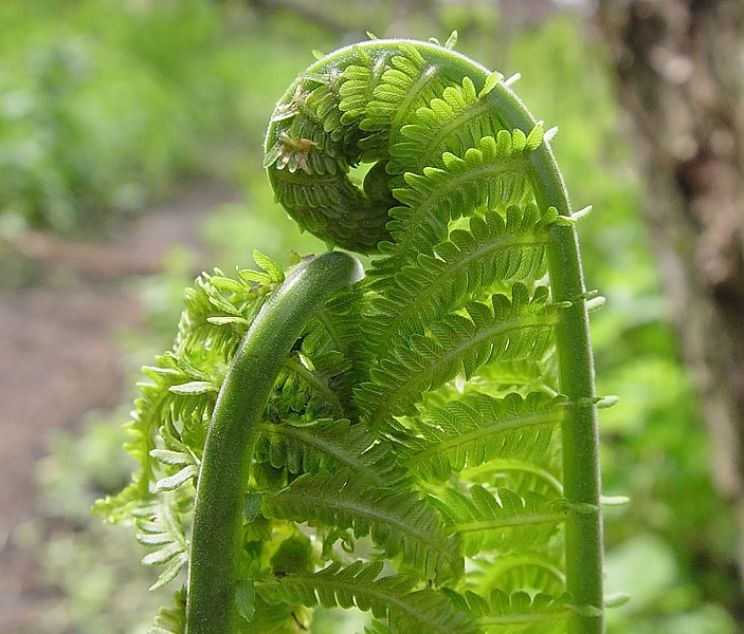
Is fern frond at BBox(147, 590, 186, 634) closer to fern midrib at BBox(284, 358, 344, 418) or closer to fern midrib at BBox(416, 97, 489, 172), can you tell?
fern midrib at BBox(284, 358, 344, 418)

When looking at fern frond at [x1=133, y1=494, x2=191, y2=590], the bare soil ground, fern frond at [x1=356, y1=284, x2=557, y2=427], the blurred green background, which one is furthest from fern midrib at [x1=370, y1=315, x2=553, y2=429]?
the bare soil ground

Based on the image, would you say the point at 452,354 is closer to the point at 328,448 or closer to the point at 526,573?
the point at 328,448

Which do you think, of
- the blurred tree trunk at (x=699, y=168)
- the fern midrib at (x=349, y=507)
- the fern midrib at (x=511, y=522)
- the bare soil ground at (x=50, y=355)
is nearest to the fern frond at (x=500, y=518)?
the fern midrib at (x=511, y=522)

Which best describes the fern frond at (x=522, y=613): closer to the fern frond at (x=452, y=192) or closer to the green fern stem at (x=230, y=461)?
the green fern stem at (x=230, y=461)

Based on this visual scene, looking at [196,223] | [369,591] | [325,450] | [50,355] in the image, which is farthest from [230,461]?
[196,223]

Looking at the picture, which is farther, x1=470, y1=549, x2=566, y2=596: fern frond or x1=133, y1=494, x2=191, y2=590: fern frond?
x1=470, y1=549, x2=566, y2=596: fern frond

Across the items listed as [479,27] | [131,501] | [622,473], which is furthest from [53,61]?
[131,501]
